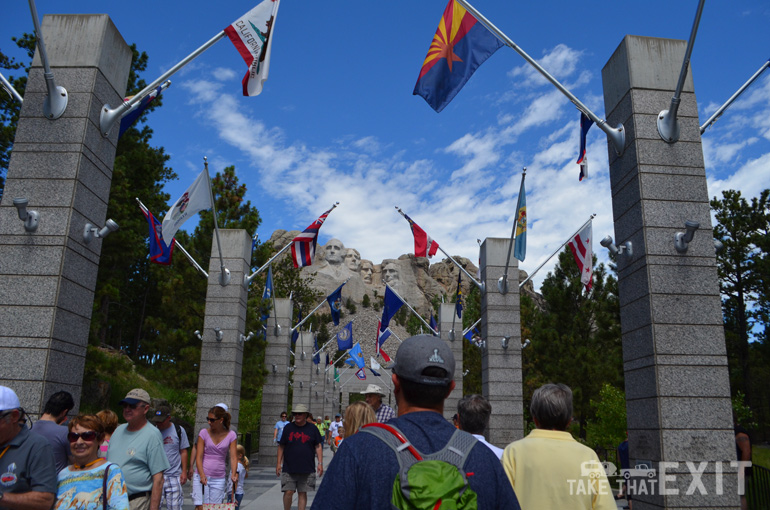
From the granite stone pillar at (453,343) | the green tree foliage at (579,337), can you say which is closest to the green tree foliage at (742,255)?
the green tree foliage at (579,337)

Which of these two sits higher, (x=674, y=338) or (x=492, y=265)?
(x=492, y=265)

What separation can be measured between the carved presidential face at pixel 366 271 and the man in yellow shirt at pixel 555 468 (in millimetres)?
151410

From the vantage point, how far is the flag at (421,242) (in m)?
17.9

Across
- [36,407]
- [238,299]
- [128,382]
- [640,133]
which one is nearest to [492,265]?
[238,299]

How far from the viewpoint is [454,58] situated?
10.1 meters

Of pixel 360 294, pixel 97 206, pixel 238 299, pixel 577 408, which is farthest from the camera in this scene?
pixel 360 294

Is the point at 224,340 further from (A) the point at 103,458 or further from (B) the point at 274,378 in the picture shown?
(A) the point at 103,458

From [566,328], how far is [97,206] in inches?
Answer: 1044

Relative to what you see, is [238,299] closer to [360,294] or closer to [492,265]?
[492,265]

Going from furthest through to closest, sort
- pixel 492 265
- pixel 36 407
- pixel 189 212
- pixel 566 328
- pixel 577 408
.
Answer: pixel 566 328
pixel 577 408
pixel 492 265
pixel 189 212
pixel 36 407

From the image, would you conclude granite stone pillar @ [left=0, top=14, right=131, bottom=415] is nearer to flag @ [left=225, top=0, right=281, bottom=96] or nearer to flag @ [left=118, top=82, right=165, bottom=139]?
flag @ [left=118, top=82, right=165, bottom=139]

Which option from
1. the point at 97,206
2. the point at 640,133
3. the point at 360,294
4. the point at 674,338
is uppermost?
the point at 360,294

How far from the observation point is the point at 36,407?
8.02m

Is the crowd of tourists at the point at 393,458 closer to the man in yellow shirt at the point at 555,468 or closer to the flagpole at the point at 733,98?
the man in yellow shirt at the point at 555,468
